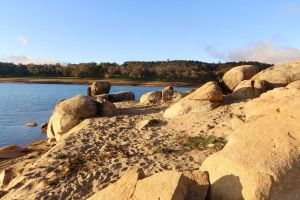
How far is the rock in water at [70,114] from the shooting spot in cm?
2058

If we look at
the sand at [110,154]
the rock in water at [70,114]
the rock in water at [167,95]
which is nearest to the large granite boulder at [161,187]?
Answer: the sand at [110,154]

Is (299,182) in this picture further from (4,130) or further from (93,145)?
(4,130)

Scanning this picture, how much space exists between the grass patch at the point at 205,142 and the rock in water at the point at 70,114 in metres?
8.05

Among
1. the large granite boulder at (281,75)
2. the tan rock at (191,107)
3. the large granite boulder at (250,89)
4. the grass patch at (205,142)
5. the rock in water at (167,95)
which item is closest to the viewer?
the grass patch at (205,142)

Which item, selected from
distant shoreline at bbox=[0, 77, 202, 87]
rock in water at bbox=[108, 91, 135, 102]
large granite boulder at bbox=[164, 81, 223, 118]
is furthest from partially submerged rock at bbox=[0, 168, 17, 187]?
distant shoreline at bbox=[0, 77, 202, 87]

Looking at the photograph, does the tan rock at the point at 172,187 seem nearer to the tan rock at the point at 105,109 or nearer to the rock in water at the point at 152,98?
the tan rock at the point at 105,109

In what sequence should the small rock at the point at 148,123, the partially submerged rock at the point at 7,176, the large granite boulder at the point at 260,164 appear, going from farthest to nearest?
the small rock at the point at 148,123 < the partially submerged rock at the point at 7,176 < the large granite boulder at the point at 260,164

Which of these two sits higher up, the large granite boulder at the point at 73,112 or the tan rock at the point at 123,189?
the tan rock at the point at 123,189

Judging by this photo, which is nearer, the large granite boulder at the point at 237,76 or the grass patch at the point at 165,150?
the grass patch at the point at 165,150

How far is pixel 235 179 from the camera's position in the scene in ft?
25.4

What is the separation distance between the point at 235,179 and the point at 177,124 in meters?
10.2

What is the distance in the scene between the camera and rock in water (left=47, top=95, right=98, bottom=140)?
810 inches

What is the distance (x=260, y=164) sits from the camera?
7773 mm

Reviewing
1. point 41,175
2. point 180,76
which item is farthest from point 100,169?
point 180,76
